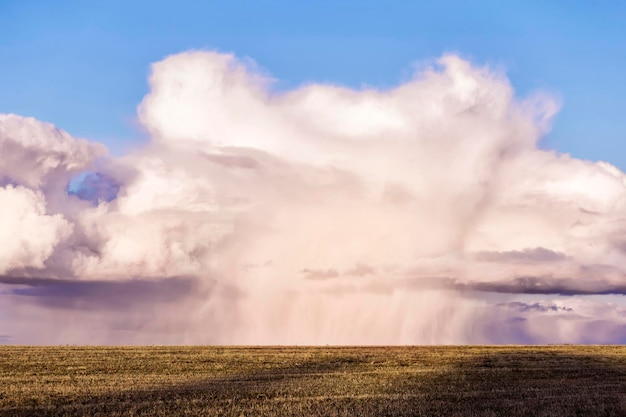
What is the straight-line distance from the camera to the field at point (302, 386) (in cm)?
2848

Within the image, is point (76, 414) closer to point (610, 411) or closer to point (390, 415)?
point (390, 415)

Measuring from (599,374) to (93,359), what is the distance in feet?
121

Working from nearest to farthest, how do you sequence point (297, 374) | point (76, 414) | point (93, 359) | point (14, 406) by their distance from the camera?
point (76, 414)
point (14, 406)
point (297, 374)
point (93, 359)

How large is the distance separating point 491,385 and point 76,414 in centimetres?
2233

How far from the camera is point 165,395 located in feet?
104

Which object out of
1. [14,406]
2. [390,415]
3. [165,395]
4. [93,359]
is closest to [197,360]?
[93,359]

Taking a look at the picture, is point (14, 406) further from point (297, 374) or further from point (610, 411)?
point (610, 411)

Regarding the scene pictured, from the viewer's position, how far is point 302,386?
36.6 metres

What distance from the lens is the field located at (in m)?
28.5

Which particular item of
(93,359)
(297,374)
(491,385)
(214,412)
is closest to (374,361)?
(297,374)

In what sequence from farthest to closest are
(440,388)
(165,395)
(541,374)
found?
(541,374) → (440,388) → (165,395)

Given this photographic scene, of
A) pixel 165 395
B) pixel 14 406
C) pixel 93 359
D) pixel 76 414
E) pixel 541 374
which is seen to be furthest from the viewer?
pixel 93 359

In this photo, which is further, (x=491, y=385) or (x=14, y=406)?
(x=491, y=385)

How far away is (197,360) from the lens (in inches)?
2144
